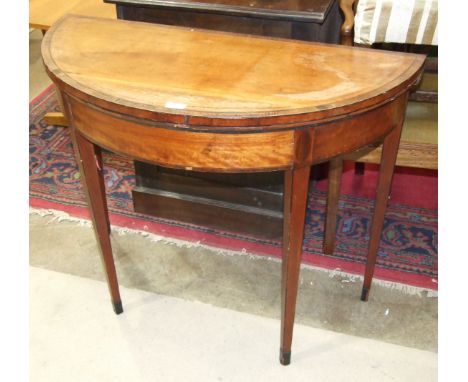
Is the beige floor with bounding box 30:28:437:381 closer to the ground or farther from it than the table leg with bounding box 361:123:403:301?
closer to the ground

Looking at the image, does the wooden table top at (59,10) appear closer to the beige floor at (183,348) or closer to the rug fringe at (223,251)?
the rug fringe at (223,251)

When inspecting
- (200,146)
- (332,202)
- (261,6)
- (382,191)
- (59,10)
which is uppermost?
(261,6)

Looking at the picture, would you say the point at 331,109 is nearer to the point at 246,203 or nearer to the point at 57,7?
the point at 246,203

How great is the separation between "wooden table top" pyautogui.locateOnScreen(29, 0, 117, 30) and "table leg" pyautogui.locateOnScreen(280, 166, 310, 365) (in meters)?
1.23

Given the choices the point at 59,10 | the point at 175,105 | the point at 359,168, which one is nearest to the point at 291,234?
the point at 175,105

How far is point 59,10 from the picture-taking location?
2.23 metres

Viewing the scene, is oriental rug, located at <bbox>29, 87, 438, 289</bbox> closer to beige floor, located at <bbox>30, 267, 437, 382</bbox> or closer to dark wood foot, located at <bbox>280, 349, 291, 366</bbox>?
beige floor, located at <bbox>30, 267, 437, 382</bbox>

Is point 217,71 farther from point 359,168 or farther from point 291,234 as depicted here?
point 359,168

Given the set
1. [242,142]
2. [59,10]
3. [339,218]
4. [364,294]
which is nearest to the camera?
[242,142]

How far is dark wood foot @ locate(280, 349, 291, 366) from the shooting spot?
152 centimetres

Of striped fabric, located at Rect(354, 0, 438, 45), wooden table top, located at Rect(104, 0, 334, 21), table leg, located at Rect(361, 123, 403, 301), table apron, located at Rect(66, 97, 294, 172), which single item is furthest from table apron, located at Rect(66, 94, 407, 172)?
striped fabric, located at Rect(354, 0, 438, 45)

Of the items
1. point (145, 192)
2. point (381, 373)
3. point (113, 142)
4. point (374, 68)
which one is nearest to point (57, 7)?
point (145, 192)

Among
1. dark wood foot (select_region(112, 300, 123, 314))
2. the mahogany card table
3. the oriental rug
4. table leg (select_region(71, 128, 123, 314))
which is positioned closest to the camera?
the mahogany card table

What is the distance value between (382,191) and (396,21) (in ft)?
1.74
